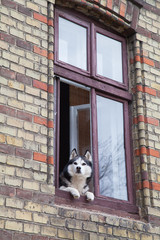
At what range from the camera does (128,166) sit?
7.41m

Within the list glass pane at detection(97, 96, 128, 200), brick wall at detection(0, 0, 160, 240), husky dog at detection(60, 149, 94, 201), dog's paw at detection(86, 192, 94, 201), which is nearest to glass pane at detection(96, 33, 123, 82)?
brick wall at detection(0, 0, 160, 240)

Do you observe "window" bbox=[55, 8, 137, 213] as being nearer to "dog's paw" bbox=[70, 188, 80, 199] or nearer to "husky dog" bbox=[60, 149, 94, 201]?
"husky dog" bbox=[60, 149, 94, 201]

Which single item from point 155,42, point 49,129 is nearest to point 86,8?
point 155,42

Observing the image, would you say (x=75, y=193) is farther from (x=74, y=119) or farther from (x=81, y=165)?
(x=74, y=119)

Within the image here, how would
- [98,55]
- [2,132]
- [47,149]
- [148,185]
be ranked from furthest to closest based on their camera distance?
[98,55] → [148,185] → [47,149] → [2,132]

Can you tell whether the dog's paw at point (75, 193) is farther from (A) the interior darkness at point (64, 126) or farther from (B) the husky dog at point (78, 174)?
(A) the interior darkness at point (64, 126)

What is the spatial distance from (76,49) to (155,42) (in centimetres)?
143

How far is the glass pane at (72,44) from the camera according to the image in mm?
7371

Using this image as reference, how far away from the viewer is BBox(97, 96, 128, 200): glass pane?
284 inches

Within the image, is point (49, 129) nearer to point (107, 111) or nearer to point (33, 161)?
point (33, 161)

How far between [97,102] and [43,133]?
136 centimetres

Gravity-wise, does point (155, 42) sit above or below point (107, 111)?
above

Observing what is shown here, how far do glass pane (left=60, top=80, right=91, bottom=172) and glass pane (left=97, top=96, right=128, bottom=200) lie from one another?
0.64ft

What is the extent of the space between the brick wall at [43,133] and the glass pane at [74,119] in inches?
27.3
